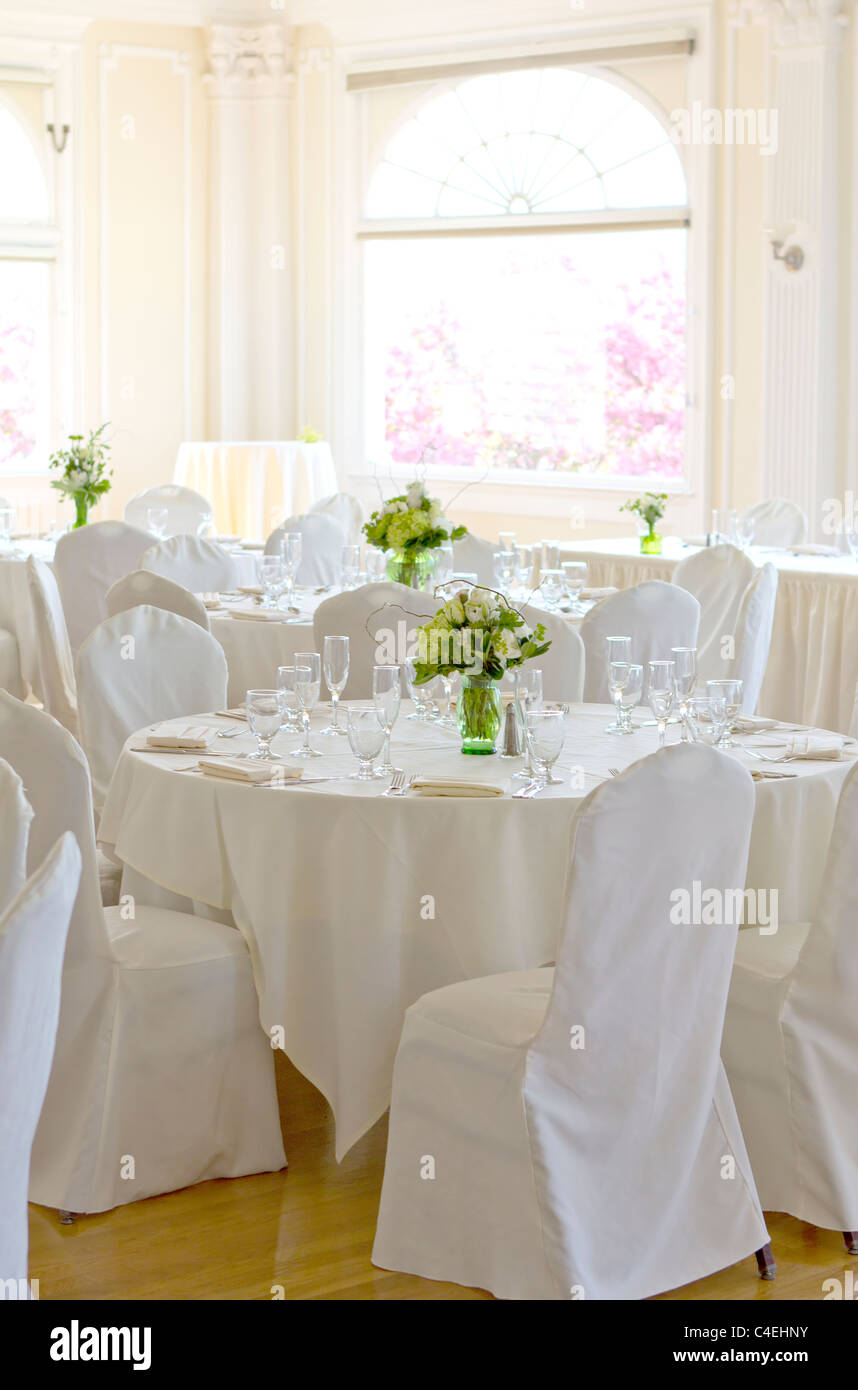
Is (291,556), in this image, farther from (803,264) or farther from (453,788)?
(803,264)

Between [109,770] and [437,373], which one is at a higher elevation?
[437,373]

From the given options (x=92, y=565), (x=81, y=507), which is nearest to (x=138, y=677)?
(x=92, y=565)

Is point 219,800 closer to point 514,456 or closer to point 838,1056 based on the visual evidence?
point 838,1056

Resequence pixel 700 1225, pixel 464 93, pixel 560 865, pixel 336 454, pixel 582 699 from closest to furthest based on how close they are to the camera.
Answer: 1. pixel 700 1225
2. pixel 560 865
3. pixel 582 699
4. pixel 464 93
5. pixel 336 454

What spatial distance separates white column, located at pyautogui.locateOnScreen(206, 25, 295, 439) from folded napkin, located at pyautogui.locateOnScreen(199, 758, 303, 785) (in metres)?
7.88

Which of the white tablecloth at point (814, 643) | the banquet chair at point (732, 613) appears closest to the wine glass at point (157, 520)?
the white tablecloth at point (814, 643)

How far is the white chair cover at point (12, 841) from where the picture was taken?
2395 mm

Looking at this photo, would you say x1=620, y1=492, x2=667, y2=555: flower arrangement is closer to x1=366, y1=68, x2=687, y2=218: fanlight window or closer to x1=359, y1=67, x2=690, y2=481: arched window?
x1=359, y1=67, x2=690, y2=481: arched window

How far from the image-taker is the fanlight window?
9.56m

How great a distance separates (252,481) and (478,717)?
22.4 ft

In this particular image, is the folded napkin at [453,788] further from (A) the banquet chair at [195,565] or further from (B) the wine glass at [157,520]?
(B) the wine glass at [157,520]

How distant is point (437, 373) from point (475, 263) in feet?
2.38

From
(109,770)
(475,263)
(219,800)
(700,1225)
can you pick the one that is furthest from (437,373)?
(700,1225)

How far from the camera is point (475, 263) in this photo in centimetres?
1056
